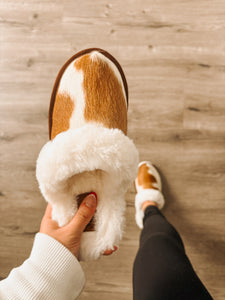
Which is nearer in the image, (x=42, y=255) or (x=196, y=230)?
(x=42, y=255)

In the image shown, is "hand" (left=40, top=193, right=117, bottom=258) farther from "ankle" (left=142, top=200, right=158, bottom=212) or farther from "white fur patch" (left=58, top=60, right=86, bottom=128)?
"ankle" (left=142, top=200, right=158, bottom=212)

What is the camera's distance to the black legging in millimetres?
485

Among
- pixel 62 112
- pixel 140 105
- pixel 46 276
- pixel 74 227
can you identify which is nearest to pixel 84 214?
pixel 74 227

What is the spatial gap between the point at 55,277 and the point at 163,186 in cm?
52

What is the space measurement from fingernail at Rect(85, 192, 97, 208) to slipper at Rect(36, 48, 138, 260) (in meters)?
0.01

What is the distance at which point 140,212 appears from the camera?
83 cm

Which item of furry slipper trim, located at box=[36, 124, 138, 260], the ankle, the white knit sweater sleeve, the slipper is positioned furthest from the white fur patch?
the ankle

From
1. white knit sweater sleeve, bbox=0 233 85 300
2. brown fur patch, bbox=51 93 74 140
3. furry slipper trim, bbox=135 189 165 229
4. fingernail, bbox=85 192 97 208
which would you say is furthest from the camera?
furry slipper trim, bbox=135 189 165 229

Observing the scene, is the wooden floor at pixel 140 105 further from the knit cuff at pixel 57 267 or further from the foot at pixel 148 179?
the knit cuff at pixel 57 267

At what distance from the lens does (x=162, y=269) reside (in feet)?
1.73

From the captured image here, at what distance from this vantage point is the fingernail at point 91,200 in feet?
1.73

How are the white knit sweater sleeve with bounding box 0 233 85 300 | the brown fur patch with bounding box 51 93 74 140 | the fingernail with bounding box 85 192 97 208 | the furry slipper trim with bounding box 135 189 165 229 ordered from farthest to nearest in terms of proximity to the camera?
the furry slipper trim with bounding box 135 189 165 229, the brown fur patch with bounding box 51 93 74 140, the fingernail with bounding box 85 192 97 208, the white knit sweater sleeve with bounding box 0 233 85 300

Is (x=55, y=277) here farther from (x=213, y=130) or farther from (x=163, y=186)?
(x=213, y=130)

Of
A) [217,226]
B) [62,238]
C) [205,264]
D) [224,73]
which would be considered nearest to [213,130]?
[224,73]
